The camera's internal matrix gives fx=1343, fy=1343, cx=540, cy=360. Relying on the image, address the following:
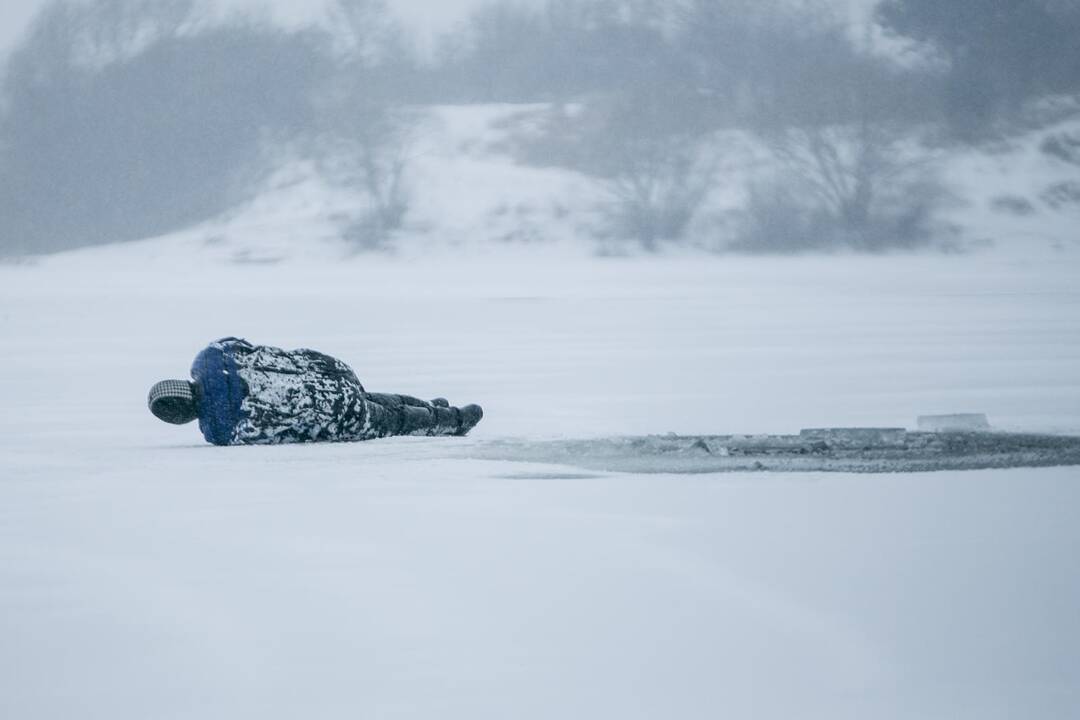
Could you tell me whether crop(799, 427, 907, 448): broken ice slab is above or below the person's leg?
below

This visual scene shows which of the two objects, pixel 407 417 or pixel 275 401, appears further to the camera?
pixel 407 417

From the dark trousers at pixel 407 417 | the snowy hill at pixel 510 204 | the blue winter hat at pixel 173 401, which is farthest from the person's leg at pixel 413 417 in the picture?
the snowy hill at pixel 510 204

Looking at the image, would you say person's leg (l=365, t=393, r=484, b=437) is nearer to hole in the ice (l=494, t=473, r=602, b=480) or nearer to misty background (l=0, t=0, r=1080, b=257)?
hole in the ice (l=494, t=473, r=602, b=480)

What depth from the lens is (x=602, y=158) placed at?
28.5 metres

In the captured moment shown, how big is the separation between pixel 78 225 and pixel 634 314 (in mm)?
21248

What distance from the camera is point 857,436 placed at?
3629 mm

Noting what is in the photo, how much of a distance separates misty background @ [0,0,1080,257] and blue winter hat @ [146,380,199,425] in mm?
21712

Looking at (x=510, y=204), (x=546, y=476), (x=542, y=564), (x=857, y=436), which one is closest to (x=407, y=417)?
(x=546, y=476)

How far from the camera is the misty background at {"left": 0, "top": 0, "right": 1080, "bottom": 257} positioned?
86.9ft

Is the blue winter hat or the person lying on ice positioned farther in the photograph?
the person lying on ice

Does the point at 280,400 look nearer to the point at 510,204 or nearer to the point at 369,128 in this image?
the point at 510,204

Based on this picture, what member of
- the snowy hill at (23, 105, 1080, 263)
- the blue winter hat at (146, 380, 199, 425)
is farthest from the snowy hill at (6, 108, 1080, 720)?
the snowy hill at (23, 105, 1080, 263)

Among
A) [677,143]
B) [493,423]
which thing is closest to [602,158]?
[677,143]

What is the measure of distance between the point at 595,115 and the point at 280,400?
89.8 ft
